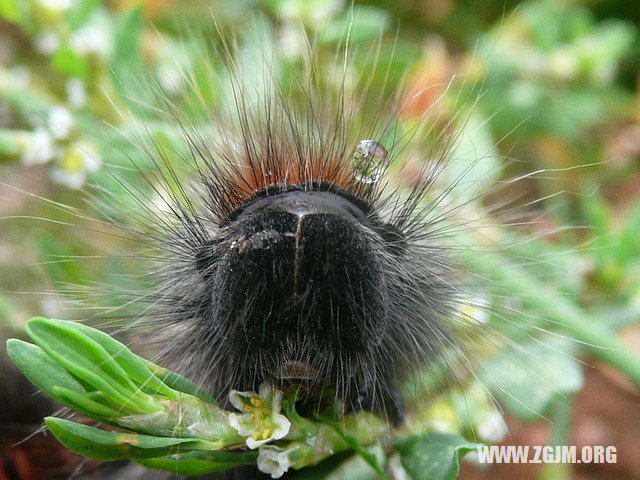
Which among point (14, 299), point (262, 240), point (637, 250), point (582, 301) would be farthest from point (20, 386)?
point (637, 250)

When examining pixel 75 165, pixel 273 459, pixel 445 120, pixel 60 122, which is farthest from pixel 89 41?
pixel 273 459

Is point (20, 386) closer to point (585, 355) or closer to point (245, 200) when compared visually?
point (245, 200)

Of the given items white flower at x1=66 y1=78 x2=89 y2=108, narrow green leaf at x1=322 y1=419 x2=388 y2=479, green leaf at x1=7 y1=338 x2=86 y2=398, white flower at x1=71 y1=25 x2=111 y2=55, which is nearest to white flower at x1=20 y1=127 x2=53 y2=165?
white flower at x1=66 y1=78 x2=89 y2=108

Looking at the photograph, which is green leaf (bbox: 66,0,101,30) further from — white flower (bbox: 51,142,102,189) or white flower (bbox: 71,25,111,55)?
white flower (bbox: 51,142,102,189)

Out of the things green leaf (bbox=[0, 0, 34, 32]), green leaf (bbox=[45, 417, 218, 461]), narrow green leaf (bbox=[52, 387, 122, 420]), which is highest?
green leaf (bbox=[0, 0, 34, 32])

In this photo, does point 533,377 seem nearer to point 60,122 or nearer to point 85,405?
point 85,405

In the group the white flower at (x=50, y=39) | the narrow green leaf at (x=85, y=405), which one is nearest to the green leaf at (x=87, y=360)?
the narrow green leaf at (x=85, y=405)

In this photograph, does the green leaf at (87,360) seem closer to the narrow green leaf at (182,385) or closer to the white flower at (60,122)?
the narrow green leaf at (182,385)
